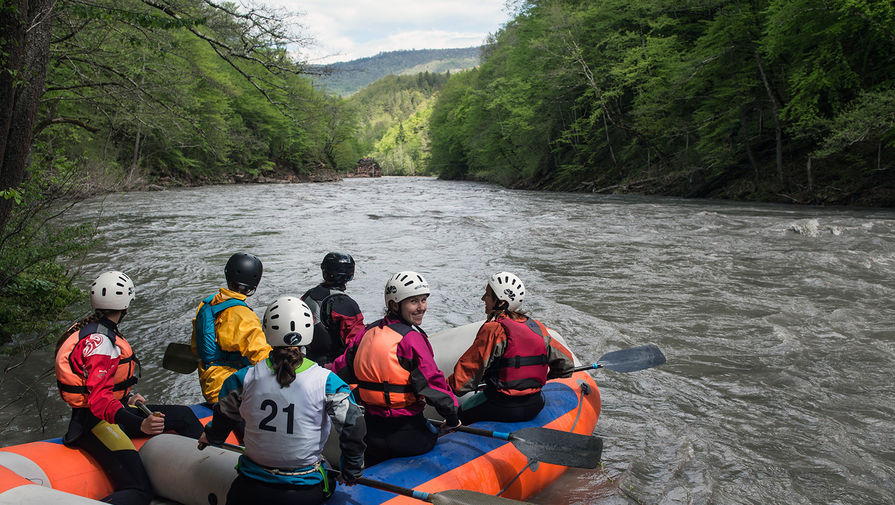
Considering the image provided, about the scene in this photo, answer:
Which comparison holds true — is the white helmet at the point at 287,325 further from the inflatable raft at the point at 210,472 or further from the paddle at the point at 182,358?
the paddle at the point at 182,358

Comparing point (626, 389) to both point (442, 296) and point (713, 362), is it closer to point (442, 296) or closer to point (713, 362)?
point (713, 362)

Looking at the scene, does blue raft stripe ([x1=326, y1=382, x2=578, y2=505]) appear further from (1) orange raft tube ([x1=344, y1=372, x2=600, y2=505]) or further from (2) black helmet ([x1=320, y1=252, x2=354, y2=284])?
(2) black helmet ([x1=320, y1=252, x2=354, y2=284])

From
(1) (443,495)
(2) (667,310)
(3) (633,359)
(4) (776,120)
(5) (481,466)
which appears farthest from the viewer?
(4) (776,120)

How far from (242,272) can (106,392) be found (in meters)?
1.06

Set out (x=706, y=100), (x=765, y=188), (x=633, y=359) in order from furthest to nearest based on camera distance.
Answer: (x=706, y=100)
(x=765, y=188)
(x=633, y=359)

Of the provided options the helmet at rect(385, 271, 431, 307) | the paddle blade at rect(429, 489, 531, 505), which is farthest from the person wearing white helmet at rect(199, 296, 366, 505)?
the helmet at rect(385, 271, 431, 307)

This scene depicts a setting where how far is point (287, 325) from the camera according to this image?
2641 millimetres

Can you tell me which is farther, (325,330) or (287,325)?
(325,330)

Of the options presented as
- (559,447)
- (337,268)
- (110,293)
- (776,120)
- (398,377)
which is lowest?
(559,447)

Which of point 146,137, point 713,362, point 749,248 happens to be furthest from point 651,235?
point 146,137

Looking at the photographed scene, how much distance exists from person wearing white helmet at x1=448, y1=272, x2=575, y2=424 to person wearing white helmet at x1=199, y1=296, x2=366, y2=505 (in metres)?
1.55

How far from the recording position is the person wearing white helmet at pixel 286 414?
2.62 metres

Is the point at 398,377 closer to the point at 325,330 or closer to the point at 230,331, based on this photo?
the point at 230,331

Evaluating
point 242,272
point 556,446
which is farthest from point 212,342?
point 556,446
